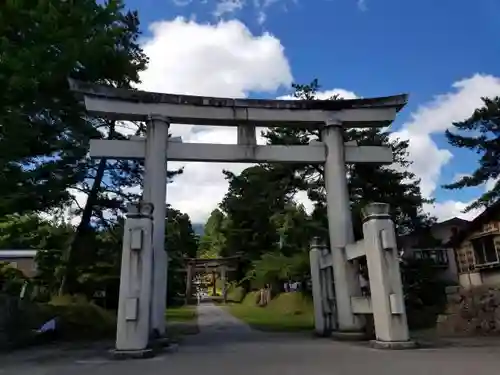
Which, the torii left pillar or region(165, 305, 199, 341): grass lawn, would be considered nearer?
Result: the torii left pillar

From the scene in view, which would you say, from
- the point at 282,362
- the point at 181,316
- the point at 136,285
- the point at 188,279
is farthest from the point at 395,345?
the point at 188,279

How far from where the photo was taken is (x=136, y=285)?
7.53 meters

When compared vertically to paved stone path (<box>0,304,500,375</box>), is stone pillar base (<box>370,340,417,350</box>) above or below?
above

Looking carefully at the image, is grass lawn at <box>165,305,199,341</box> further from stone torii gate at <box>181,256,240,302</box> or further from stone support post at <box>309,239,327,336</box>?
stone torii gate at <box>181,256,240,302</box>

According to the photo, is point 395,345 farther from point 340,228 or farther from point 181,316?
point 181,316

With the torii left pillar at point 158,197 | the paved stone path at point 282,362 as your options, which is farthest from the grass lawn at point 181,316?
the paved stone path at point 282,362

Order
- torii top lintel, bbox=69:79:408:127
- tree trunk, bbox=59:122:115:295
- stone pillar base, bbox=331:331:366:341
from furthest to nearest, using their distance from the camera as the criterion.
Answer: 1. tree trunk, bbox=59:122:115:295
2. torii top lintel, bbox=69:79:408:127
3. stone pillar base, bbox=331:331:366:341

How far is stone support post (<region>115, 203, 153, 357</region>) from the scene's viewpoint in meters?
7.21

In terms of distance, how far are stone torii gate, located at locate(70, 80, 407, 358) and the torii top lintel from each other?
0.07 ft

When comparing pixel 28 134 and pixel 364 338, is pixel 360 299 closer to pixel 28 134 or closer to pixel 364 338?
pixel 364 338

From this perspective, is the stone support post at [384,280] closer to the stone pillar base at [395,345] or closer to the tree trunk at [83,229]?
the stone pillar base at [395,345]

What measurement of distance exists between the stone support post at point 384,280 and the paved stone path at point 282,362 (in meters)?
0.41

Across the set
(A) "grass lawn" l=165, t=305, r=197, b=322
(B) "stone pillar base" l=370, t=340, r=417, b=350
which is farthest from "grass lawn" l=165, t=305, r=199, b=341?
(B) "stone pillar base" l=370, t=340, r=417, b=350

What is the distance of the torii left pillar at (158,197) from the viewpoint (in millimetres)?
8547
